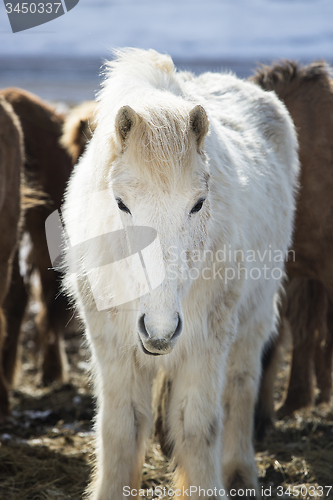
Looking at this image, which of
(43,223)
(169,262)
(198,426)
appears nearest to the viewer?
(169,262)

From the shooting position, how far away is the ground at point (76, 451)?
2994 mm

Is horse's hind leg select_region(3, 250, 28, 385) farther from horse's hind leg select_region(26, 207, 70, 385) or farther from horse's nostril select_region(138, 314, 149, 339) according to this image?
horse's nostril select_region(138, 314, 149, 339)

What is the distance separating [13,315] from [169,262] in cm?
365

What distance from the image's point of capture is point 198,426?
2264 millimetres

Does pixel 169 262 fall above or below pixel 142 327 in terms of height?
above

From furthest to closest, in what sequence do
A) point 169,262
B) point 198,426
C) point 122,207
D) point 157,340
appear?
point 198,426
point 122,207
point 169,262
point 157,340

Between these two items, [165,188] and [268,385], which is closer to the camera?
[165,188]

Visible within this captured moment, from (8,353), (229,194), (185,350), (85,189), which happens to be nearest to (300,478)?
(185,350)

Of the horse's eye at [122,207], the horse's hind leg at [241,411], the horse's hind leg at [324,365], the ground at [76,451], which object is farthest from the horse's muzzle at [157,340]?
the horse's hind leg at [324,365]

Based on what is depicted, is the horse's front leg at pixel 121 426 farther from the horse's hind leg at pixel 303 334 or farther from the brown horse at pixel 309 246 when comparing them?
the horse's hind leg at pixel 303 334

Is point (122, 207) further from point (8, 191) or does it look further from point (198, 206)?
point (8, 191)

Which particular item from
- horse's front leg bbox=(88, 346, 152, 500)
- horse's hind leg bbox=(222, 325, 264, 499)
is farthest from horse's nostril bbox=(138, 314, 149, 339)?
horse's hind leg bbox=(222, 325, 264, 499)

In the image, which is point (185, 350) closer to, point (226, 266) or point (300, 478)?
point (226, 266)

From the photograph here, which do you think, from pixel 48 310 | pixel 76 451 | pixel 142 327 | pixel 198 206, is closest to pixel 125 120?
pixel 198 206
